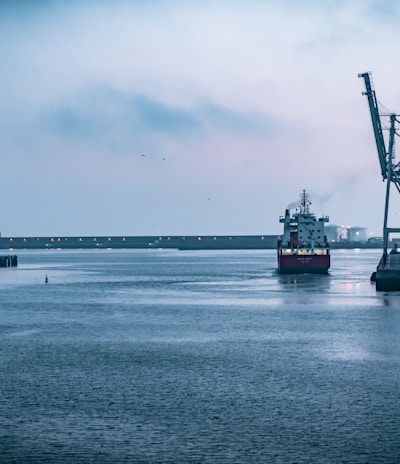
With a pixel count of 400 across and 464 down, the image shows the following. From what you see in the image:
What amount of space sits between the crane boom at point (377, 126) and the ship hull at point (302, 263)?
46.2 ft

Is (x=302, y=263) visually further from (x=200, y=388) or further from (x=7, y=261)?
(x=200, y=388)

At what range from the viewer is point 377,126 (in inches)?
3962

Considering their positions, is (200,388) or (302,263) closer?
(200,388)

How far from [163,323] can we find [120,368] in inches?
596

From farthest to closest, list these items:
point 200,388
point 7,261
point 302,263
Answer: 1. point 7,261
2. point 302,263
3. point 200,388

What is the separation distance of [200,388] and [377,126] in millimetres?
85322

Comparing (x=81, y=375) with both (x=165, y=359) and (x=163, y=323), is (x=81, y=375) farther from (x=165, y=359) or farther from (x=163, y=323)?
(x=163, y=323)

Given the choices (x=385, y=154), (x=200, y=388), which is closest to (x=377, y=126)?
(x=385, y=154)

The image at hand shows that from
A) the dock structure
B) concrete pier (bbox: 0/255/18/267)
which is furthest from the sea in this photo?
concrete pier (bbox: 0/255/18/267)

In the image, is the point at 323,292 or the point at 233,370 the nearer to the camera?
the point at 233,370

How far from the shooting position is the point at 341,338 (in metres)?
32.1

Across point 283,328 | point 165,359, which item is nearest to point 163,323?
point 283,328

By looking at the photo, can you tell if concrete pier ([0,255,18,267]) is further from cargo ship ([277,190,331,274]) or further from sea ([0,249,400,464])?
sea ([0,249,400,464])

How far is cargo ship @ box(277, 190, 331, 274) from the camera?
9675 centimetres
